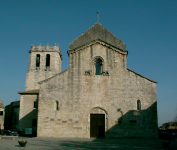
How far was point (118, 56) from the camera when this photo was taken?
72.6 feet

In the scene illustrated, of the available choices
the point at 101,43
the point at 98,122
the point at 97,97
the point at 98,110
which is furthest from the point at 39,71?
the point at 98,122

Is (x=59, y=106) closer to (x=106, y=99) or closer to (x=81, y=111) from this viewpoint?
(x=81, y=111)

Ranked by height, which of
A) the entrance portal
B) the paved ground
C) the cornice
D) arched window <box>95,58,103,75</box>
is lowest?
the paved ground

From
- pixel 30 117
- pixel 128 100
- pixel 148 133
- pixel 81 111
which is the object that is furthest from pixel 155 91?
pixel 30 117

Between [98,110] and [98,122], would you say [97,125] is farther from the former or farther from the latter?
[98,110]

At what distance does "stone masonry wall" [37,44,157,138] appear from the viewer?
2011 cm

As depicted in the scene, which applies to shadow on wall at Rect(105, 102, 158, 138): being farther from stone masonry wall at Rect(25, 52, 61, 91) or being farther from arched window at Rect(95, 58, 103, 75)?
stone masonry wall at Rect(25, 52, 61, 91)

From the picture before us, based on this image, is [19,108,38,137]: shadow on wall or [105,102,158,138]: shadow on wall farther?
[19,108,38,137]: shadow on wall

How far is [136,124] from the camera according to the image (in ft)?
66.5

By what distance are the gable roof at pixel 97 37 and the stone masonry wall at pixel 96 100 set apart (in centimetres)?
162

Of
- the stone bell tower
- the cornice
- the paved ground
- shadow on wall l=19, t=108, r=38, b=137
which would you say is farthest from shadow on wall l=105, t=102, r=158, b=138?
the stone bell tower

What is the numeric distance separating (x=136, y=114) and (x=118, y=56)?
6601mm

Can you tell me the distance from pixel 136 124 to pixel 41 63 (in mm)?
28404

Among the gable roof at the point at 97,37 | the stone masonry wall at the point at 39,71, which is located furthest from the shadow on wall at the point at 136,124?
the stone masonry wall at the point at 39,71
